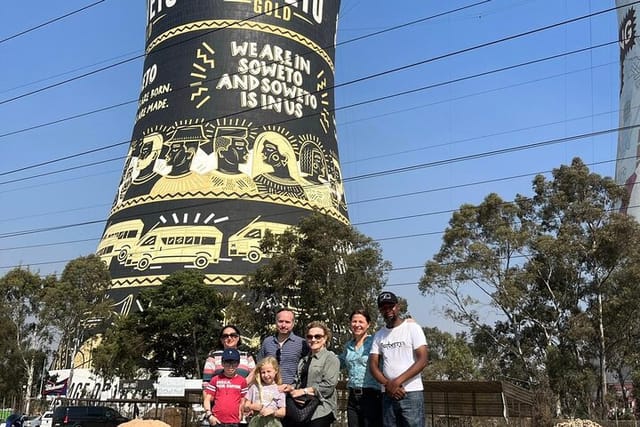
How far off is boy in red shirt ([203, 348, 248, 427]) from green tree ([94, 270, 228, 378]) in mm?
18828

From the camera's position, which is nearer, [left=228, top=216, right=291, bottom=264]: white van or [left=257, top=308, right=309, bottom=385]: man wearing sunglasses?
[left=257, top=308, right=309, bottom=385]: man wearing sunglasses

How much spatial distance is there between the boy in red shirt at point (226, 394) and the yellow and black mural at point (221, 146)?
72.6ft

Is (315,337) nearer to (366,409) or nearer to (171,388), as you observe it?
(366,409)

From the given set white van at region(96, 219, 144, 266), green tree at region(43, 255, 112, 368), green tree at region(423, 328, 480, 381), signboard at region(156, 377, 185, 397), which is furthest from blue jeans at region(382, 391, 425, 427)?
green tree at region(423, 328, 480, 381)

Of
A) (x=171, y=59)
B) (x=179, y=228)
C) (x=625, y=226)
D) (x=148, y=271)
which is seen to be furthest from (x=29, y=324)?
(x=625, y=226)

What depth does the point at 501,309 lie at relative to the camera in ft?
64.4

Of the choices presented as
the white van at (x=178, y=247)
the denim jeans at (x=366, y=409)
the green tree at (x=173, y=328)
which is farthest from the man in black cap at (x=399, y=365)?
the white van at (x=178, y=247)

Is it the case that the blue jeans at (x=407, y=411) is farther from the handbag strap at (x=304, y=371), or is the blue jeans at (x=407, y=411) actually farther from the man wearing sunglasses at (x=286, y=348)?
the man wearing sunglasses at (x=286, y=348)

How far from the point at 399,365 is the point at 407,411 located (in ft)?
1.02

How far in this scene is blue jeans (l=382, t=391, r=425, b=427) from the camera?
4488 mm

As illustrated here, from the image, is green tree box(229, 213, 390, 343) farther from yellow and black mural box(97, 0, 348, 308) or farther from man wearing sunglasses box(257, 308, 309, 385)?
man wearing sunglasses box(257, 308, 309, 385)

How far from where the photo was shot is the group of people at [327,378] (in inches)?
179

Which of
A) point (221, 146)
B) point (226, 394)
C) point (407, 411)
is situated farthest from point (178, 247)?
point (407, 411)

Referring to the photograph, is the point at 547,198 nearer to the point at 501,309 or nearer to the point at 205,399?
the point at 501,309
